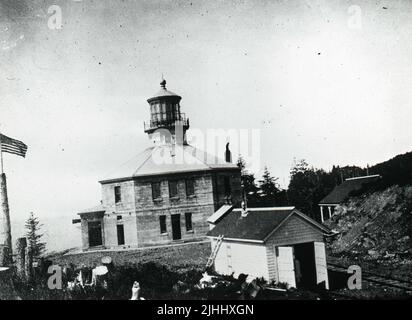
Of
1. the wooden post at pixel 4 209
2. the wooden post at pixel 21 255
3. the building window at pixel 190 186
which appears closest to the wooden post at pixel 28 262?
the wooden post at pixel 21 255

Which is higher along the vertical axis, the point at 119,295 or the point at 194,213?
the point at 194,213

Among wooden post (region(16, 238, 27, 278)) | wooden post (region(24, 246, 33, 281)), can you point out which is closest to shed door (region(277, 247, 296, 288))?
wooden post (region(24, 246, 33, 281))

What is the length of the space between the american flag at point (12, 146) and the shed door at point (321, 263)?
1224 centimetres

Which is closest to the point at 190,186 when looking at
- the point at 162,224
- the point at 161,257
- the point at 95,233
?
A: the point at 162,224

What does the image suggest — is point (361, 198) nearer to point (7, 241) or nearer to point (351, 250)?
point (351, 250)

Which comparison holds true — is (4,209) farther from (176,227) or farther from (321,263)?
(176,227)

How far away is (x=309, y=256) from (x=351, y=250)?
23.3 ft

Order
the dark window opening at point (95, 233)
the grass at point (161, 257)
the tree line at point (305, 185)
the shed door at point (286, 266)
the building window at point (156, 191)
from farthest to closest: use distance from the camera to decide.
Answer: the dark window opening at point (95, 233) → the building window at point (156, 191) → the tree line at point (305, 185) → the grass at point (161, 257) → the shed door at point (286, 266)

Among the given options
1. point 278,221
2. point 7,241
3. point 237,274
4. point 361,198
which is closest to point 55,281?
point 7,241

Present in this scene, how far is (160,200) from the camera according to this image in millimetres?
28234

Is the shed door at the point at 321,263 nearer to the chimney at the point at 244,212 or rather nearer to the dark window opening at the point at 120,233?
the chimney at the point at 244,212

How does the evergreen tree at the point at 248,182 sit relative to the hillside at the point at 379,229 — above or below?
above

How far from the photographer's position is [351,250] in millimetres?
21156

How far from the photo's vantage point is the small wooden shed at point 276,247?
12977 millimetres
